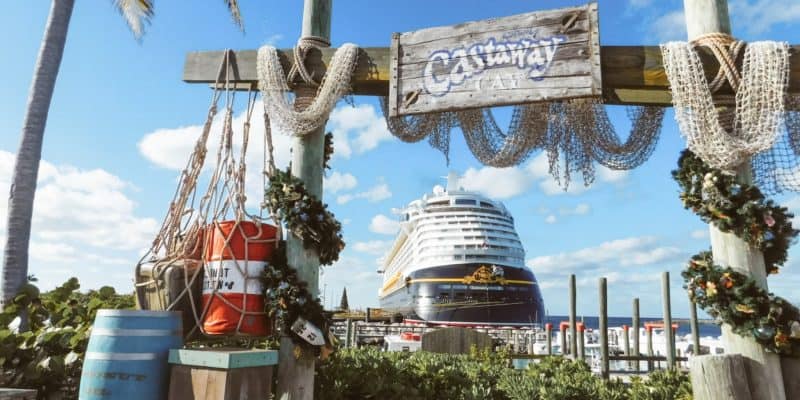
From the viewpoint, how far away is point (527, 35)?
3.46 m

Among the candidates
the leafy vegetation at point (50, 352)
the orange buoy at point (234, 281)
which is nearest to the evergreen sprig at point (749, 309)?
the orange buoy at point (234, 281)

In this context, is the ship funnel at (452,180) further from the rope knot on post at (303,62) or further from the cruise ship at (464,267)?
the rope knot on post at (303,62)

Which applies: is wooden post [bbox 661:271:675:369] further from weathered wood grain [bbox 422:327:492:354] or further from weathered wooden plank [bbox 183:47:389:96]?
weathered wooden plank [bbox 183:47:389:96]

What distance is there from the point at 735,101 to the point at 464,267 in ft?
87.7

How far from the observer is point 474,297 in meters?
28.2

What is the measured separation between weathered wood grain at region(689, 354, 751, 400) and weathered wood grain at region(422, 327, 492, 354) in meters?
9.00

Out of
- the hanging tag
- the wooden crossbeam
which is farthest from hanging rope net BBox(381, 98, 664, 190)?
the hanging tag

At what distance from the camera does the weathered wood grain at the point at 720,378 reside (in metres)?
2.84

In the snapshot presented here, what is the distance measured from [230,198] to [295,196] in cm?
47

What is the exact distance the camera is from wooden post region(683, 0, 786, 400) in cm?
296

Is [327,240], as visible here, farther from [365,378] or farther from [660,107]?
[660,107]

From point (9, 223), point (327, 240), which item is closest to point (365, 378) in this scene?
point (327, 240)

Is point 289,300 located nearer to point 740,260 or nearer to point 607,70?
point 607,70

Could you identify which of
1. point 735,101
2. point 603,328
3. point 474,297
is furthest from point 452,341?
point 474,297
